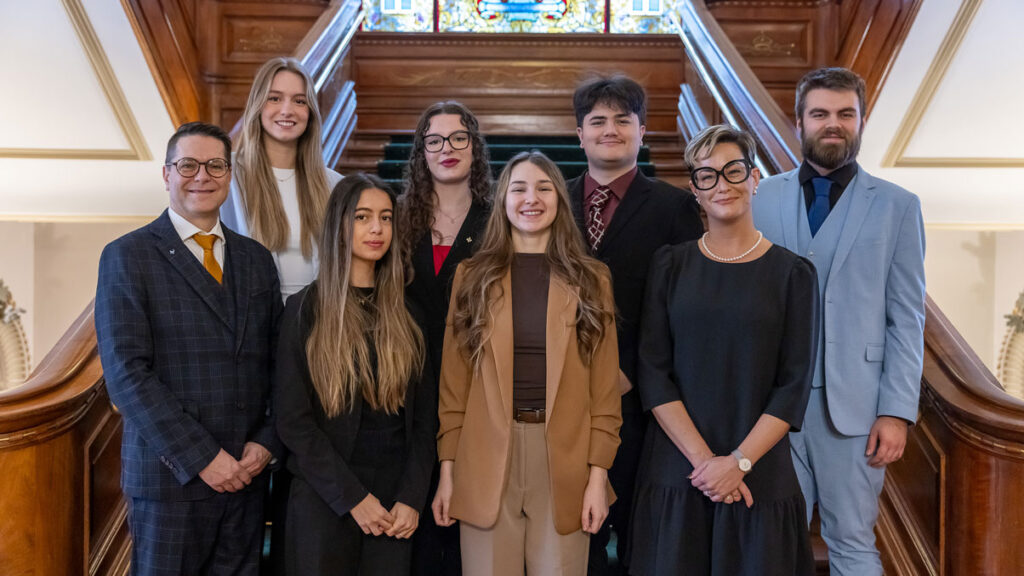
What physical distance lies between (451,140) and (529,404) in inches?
35.1

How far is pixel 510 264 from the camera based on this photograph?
230cm

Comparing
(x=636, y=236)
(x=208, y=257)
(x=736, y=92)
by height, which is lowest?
(x=208, y=257)

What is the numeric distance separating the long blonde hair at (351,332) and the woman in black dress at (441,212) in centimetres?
16

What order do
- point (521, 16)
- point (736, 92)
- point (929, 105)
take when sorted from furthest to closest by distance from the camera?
point (521, 16) < point (929, 105) < point (736, 92)

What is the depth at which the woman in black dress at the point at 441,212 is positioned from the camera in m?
2.51

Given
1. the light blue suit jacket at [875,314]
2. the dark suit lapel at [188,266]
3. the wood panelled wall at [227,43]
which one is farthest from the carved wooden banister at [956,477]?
the wood panelled wall at [227,43]

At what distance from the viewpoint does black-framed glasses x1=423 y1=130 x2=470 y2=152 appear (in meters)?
2.62

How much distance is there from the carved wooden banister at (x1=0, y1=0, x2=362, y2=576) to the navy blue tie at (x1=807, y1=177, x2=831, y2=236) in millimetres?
2137

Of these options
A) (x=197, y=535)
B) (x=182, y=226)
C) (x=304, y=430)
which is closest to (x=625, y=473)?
(x=304, y=430)

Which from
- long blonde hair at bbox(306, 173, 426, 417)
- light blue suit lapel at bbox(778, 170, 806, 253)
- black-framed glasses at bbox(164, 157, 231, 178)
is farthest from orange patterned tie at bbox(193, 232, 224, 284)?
light blue suit lapel at bbox(778, 170, 806, 253)

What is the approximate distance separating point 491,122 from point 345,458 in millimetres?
4457

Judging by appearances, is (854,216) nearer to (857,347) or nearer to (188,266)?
(857,347)

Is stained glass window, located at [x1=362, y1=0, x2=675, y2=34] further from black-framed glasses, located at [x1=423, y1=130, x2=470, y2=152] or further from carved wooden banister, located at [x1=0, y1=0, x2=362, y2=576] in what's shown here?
carved wooden banister, located at [x1=0, y1=0, x2=362, y2=576]

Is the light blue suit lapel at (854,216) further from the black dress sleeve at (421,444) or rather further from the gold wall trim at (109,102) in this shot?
the gold wall trim at (109,102)
